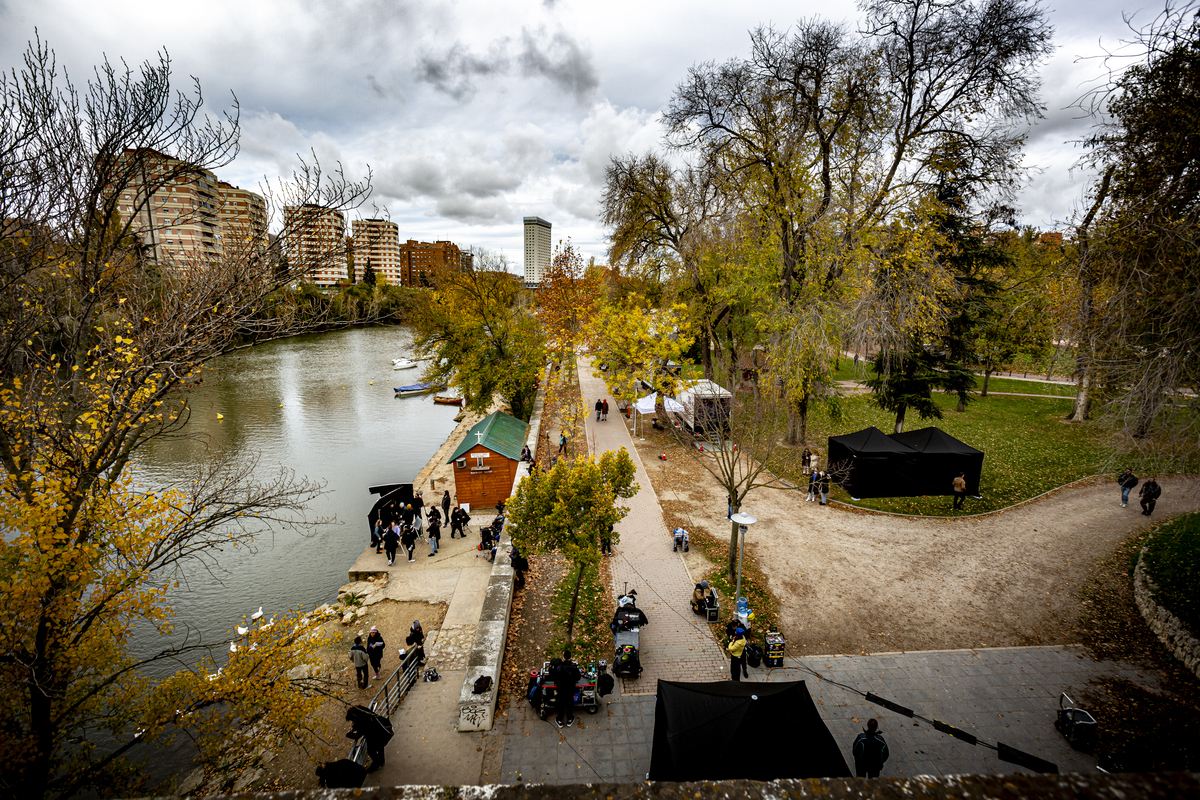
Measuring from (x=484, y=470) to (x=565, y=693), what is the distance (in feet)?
32.1

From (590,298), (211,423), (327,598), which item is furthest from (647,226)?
(211,423)

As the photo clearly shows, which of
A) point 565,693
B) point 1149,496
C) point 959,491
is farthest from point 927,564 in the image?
point 565,693

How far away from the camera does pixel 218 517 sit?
7277mm

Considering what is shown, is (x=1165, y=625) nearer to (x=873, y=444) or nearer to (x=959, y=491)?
(x=959, y=491)

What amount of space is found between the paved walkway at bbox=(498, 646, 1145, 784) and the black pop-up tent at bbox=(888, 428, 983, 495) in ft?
22.7

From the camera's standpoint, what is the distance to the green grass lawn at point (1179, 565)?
9039 millimetres

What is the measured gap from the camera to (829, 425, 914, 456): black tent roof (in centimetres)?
1510

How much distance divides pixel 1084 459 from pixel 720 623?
18359 mm

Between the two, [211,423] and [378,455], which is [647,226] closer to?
[378,455]

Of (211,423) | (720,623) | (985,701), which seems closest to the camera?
(985,701)

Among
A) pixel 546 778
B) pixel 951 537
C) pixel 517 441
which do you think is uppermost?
pixel 517 441

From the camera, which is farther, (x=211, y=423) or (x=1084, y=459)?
(x=211, y=423)

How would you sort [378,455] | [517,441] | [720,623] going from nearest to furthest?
[720,623] < [517,441] < [378,455]

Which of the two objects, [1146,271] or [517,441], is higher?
[1146,271]
